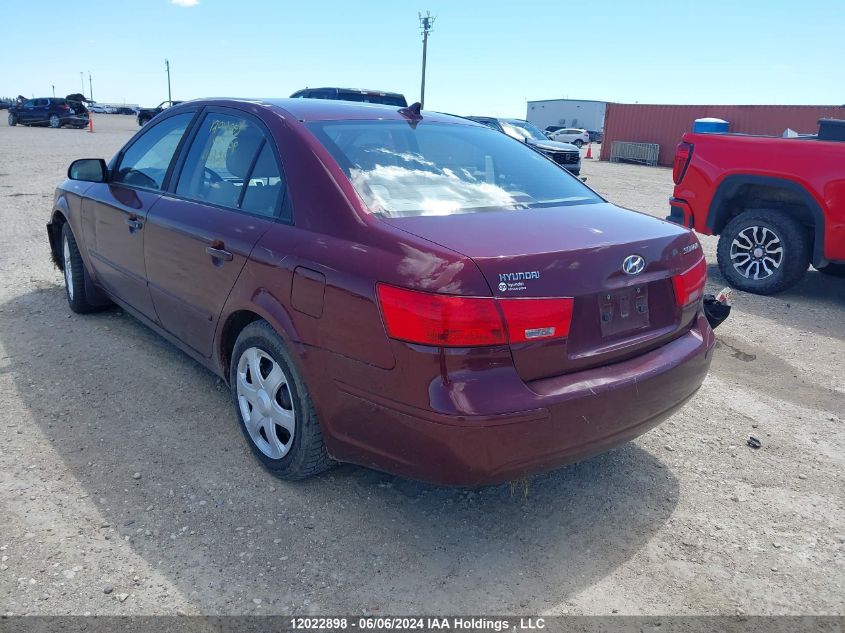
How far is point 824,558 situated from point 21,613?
9.69ft

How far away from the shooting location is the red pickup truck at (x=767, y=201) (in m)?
5.87

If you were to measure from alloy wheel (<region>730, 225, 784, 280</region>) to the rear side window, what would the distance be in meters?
5.20

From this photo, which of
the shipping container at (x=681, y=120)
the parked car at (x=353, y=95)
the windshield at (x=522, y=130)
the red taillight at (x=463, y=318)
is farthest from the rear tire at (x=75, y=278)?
the shipping container at (x=681, y=120)

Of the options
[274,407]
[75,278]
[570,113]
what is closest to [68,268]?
[75,278]

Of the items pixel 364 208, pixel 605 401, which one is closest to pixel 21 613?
pixel 364 208

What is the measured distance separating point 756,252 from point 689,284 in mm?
4259

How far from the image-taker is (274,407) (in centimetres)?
293

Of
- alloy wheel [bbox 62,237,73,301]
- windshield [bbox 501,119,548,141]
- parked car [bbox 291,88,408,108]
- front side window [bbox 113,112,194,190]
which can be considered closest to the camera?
front side window [bbox 113,112,194,190]

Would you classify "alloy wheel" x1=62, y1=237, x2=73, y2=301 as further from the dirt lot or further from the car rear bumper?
the car rear bumper

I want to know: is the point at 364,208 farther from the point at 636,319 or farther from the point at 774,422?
the point at 774,422

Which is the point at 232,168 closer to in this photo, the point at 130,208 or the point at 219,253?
the point at 219,253

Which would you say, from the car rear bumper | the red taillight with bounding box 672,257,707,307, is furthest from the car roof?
the red taillight with bounding box 672,257,707,307

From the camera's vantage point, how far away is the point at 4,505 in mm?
2789

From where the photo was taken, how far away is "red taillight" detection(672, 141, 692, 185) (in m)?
6.86
